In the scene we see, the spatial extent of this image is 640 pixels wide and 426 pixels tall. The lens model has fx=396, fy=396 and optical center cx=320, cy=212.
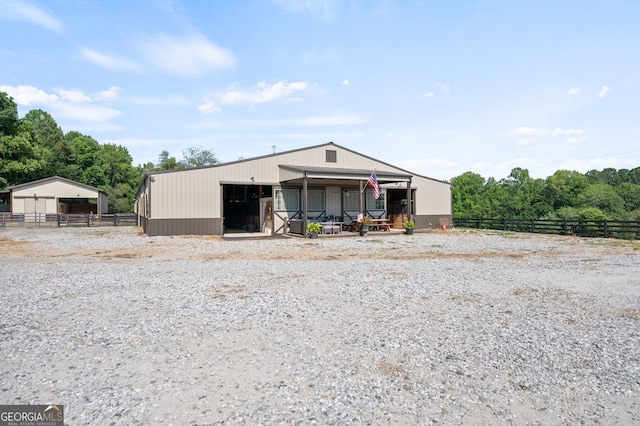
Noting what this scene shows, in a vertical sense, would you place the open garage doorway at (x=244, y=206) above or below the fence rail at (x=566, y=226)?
above

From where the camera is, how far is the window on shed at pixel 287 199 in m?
21.8

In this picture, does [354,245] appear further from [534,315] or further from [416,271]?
[534,315]

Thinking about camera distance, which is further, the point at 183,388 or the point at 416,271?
the point at 416,271

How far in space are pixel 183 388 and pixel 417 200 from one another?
24.2 m

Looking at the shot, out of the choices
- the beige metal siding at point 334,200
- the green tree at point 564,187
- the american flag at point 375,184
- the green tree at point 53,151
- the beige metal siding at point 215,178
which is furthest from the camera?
the green tree at point 564,187

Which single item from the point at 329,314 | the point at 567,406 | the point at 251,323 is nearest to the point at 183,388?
the point at 251,323

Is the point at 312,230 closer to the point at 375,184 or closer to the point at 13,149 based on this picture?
the point at 375,184

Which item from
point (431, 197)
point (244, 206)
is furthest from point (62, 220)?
point (431, 197)

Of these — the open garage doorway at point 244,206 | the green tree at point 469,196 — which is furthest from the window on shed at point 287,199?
the green tree at point 469,196

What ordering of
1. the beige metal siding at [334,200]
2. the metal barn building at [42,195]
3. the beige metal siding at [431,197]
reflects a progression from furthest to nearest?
the metal barn building at [42,195] → the beige metal siding at [431,197] → the beige metal siding at [334,200]

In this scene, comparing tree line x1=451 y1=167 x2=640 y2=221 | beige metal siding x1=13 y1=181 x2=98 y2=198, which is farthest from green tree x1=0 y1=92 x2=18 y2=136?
tree line x1=451 y1=167 x2=640 y2=221

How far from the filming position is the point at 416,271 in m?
9.53

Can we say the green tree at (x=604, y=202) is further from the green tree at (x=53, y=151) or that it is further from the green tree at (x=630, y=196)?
the green tree at (x=53, y=151)

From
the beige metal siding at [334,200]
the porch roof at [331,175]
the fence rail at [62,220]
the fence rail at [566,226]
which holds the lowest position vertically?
the fence rail at [566,226]
